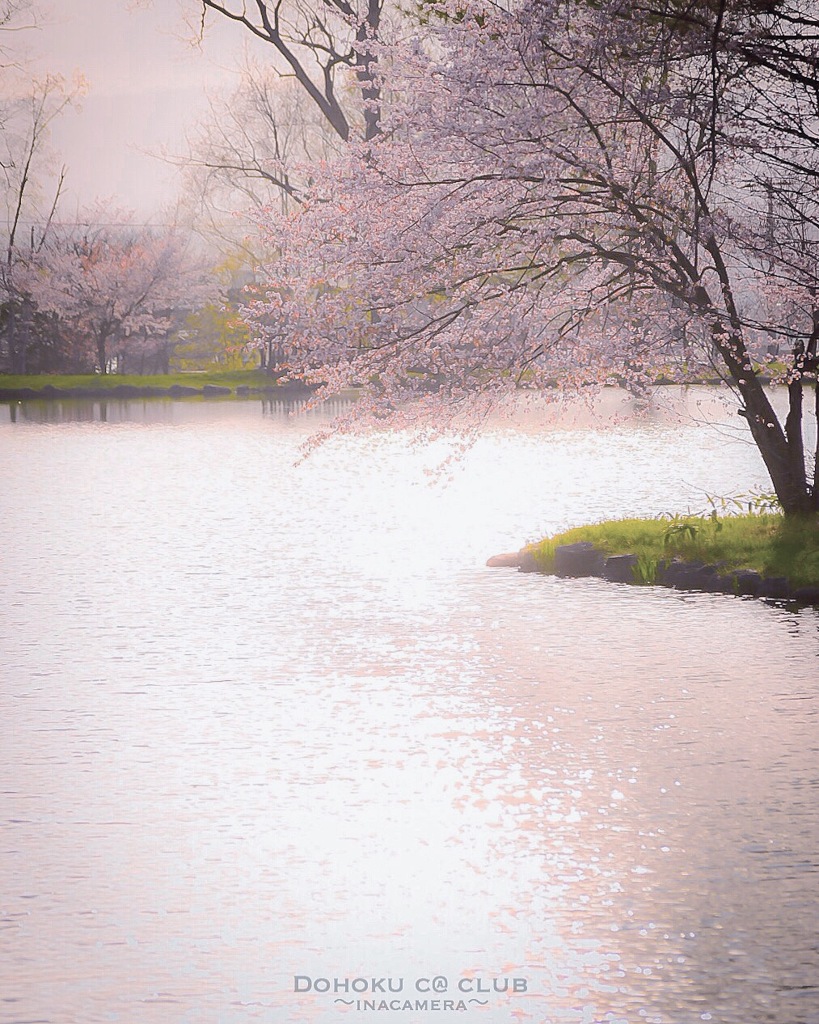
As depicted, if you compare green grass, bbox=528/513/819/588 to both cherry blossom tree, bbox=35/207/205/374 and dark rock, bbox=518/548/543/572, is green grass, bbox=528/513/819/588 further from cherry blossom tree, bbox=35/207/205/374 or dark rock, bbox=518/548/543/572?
cherry blossom tree, bbox=35/207/205/374

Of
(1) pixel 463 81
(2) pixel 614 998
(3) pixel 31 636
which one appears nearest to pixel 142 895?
(2) pixel 614 998

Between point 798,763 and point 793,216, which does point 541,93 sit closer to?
point 793,216

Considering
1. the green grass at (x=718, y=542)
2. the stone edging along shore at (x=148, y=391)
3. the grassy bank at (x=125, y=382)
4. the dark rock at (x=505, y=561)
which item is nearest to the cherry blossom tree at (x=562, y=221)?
the green grass at (x=718, y=542)

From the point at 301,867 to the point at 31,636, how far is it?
628 cm

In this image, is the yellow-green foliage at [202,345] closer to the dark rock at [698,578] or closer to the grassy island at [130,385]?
the grassy island at [130,385]

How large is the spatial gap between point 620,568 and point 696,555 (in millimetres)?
753

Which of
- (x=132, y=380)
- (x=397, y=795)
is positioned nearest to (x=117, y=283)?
(x=132, y=380)

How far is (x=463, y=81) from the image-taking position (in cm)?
1289

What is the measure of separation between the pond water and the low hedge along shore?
48 centimetres

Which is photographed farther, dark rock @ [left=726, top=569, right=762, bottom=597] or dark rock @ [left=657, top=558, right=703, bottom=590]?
dark rock @ [left=657, top=558, right=703, bottom=590]

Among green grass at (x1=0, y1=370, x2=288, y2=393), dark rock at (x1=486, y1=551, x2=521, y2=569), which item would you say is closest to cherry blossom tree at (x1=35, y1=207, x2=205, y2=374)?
green grass at (x1=0, y1=370, x2=288, y2=393)

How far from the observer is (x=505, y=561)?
16.0 meters

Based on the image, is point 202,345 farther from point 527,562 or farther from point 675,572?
point 675,572

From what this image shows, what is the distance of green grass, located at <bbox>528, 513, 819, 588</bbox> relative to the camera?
44.9 feet
